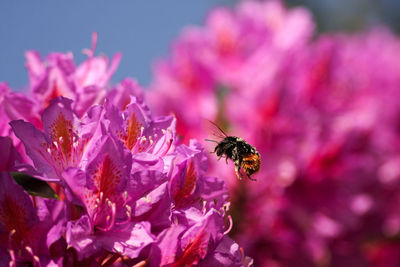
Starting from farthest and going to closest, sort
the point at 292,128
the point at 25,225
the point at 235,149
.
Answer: the point at 292,128 → the point at 235,149 → the point at 25,225

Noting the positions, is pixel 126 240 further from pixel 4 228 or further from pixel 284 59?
pixel 284 59

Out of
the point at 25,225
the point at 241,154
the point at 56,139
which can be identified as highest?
the point at 241,154

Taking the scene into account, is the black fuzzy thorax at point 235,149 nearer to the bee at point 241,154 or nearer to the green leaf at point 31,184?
the bee at point 241,154

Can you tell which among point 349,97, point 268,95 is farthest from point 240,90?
point 349,97

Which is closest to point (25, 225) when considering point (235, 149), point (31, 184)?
point (31, 184)

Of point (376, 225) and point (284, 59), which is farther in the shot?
point (376, 225)

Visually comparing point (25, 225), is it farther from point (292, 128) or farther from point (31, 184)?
point (292, 128)
